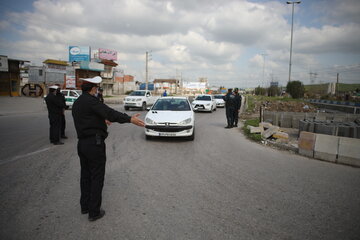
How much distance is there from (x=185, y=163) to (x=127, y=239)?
2.98 m

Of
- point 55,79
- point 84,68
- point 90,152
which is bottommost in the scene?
point 90,152

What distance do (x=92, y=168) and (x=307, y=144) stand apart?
5956 mm

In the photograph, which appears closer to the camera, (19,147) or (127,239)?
(127,239)

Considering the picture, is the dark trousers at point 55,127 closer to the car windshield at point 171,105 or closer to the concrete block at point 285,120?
the car windshield at point 171,105

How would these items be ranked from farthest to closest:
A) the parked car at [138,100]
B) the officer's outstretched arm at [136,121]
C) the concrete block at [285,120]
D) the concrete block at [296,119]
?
the parked car at [138,100] → the concrete block at [285,120] → the concrete block at [296,119] → the officer's outstretched arm at [136,121]

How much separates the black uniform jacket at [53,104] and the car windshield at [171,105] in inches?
129

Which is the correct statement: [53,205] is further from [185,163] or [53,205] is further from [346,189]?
[346,189]

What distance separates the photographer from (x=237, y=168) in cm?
516

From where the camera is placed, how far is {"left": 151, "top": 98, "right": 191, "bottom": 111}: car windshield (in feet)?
29.3

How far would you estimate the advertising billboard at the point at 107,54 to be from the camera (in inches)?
2205

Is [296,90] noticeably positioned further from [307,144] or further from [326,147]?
[326,147]

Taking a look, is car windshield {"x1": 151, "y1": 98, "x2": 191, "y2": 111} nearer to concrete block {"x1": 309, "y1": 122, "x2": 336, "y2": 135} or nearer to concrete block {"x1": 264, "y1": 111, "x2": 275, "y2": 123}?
concrete block {"x1": 309, "y1": 122, "x2": 336, "y2": 135}

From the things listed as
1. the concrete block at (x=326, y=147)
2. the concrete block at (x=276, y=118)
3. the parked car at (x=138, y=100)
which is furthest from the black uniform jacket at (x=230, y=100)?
the parked car at (x=138, y=100)

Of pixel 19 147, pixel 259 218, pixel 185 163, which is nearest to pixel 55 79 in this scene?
Answer: pixel 19 147
